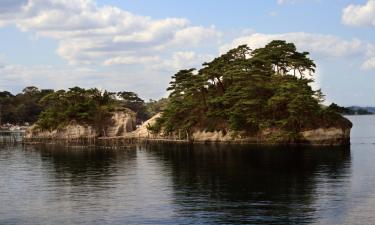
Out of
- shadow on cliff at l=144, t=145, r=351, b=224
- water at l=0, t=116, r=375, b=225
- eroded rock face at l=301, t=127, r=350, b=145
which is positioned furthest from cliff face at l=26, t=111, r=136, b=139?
eroded rock face at l=301, t=127, r=350, b=145

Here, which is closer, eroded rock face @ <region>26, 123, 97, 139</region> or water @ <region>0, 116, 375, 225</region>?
water @ <region>0, 116, 375, 225</region>

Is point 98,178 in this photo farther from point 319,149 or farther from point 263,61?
point 263,61

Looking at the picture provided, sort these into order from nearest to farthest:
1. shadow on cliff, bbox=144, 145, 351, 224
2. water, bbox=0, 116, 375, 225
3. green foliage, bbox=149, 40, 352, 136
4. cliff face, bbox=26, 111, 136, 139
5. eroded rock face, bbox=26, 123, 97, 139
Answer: water, bbox=0, 116, 375, 225, shadow on cliff, bbox=144, 145, 351, 224, green foliage, bbox=149, 40, 352, 136, eroded rock face, bbox=26, 123, 97, 139, cliff face, bbox=26, 111, 136, 139

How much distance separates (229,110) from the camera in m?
115

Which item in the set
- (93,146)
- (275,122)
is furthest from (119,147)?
(275,122)

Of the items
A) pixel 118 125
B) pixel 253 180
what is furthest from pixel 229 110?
pixel 253 180

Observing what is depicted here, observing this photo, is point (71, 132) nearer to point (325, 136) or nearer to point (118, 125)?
point (118, 125)

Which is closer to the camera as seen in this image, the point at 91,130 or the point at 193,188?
the point at 193,188

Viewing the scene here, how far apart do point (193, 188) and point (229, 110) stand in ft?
202

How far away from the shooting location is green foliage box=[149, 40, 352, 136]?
106250 millimetres

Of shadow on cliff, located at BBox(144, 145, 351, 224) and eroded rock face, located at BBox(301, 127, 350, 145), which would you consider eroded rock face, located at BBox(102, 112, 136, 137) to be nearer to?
shadow on cliff, located at BBox(144, 145, 351, 224)

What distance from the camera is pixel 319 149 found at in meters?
97.7

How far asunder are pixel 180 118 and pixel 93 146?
22823mm

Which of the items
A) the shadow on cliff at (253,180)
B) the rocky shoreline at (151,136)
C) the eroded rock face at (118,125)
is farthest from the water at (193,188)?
the eroded rock face at (118,125)
